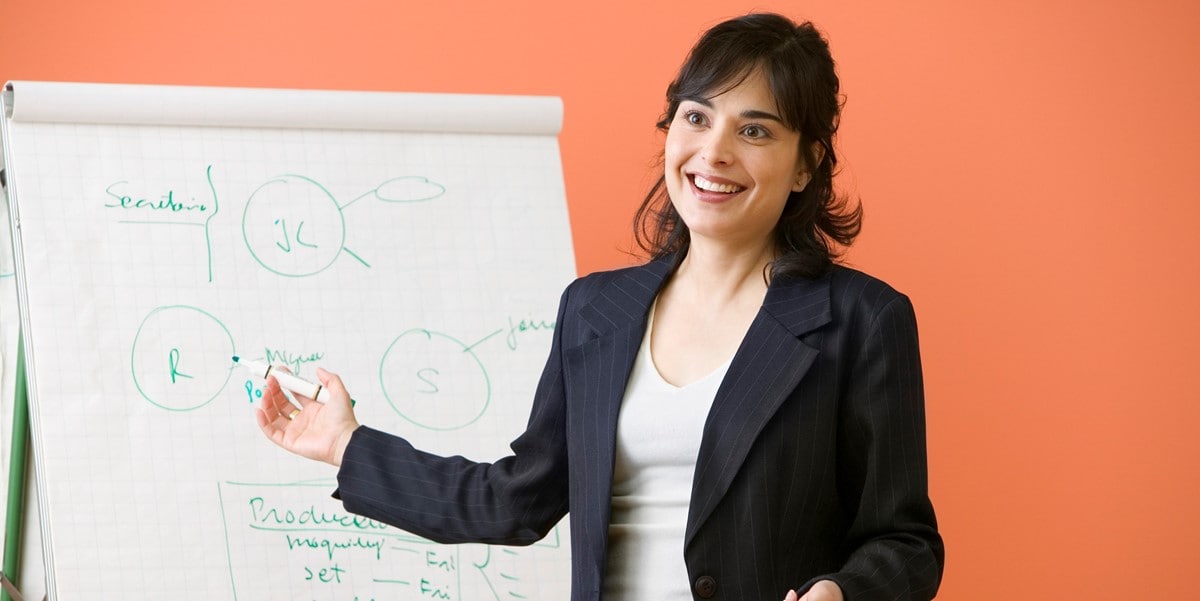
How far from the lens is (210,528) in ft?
6.48

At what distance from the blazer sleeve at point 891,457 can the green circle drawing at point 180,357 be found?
1143 millimetres

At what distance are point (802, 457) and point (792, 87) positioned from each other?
370 mm

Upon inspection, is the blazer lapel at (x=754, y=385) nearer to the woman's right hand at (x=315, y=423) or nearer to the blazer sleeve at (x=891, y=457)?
the blazer sleeve at (x=891, y=457)

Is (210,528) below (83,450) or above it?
below

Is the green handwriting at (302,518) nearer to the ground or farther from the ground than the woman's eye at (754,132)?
nearer to the ground

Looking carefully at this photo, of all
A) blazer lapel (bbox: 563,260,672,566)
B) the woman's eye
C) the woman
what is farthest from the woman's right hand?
the woman's eye

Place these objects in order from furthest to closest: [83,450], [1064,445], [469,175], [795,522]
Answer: [1064,445]
[469,175]
[83,450]
[795,522]

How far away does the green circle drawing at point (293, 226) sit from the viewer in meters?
2.07

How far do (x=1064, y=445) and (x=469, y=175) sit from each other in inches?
55.6

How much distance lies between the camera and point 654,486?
1253 millimetres

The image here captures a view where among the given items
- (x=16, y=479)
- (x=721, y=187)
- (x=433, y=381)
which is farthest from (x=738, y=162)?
(x=16, y=479)

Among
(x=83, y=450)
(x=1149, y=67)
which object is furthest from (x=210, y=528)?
(x=1149, y=67)

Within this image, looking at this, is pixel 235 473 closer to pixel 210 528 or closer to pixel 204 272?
pixel 210 528

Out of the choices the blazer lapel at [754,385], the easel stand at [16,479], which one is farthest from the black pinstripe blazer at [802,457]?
the easel stand at [16,479]
